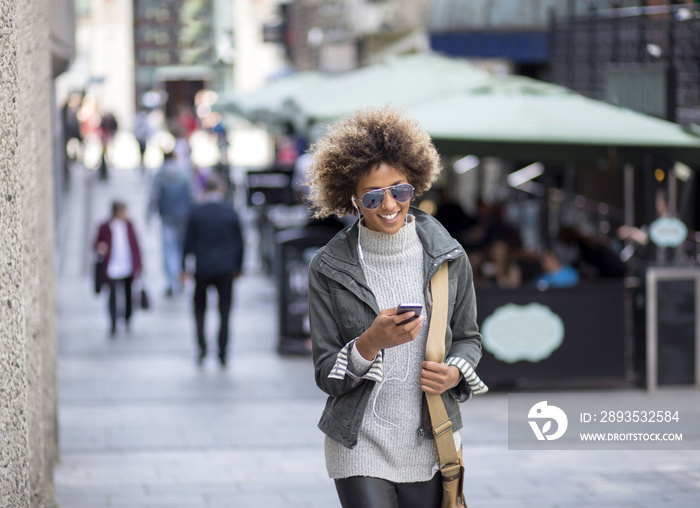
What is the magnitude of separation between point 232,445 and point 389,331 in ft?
16.8

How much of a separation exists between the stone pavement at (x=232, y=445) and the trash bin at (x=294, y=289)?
0.29m

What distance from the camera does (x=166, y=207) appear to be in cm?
1617

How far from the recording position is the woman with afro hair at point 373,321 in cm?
366

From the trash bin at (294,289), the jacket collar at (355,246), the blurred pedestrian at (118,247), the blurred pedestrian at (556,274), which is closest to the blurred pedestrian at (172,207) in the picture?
the blurred pedestrian at (118,247)

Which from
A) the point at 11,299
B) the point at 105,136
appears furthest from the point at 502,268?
the point at 105,136

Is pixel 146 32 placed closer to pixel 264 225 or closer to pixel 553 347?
pixel 264 225

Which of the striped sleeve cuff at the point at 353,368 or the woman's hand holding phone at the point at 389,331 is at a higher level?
the woman's hand holding phone at the point at 389,331

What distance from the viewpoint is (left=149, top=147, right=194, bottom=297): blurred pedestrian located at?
16.2 metres

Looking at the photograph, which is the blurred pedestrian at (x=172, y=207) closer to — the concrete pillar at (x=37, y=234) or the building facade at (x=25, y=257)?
the concrete pillar at (x=37, y=234)

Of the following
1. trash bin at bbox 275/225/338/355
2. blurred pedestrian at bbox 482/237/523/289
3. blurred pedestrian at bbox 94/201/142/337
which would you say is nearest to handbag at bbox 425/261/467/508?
blurred pedestrian at bbox 482/237/523/289

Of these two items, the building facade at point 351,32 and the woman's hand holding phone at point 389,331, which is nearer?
the woman's hand holding phone at point 389,331

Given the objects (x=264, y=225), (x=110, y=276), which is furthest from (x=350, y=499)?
(x=264, y=225)

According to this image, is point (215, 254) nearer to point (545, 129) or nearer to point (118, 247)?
point (118, 247)

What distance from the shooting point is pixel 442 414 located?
3664 millimetres
